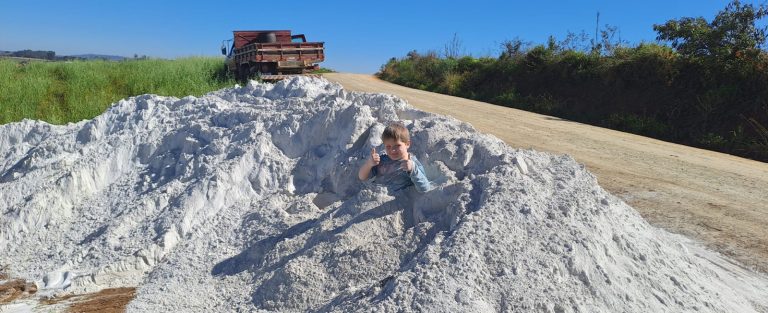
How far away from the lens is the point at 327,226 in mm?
4266

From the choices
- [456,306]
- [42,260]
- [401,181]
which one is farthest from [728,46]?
[42,260]

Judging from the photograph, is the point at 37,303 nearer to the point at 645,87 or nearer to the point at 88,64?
the point at 645,87

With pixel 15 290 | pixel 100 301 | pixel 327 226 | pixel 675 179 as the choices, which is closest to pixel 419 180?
pixel 327 226

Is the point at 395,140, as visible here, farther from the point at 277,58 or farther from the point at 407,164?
the point at 277,58

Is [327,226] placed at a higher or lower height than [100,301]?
higher

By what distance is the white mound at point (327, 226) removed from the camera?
3.27 m

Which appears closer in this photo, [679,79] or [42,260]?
[42,260]

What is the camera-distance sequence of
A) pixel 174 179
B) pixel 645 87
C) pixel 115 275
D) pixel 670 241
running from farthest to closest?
pixel 645 87 < pixel 174 179 < pixel 115 275 < pixel 670 241

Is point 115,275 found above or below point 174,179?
below

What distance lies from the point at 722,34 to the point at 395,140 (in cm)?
1138

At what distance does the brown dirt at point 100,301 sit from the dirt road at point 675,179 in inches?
180

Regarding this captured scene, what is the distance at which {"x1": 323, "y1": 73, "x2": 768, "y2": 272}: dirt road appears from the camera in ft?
16.9

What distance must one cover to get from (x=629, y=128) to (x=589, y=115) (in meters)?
1.58

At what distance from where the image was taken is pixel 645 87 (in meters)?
13.8
